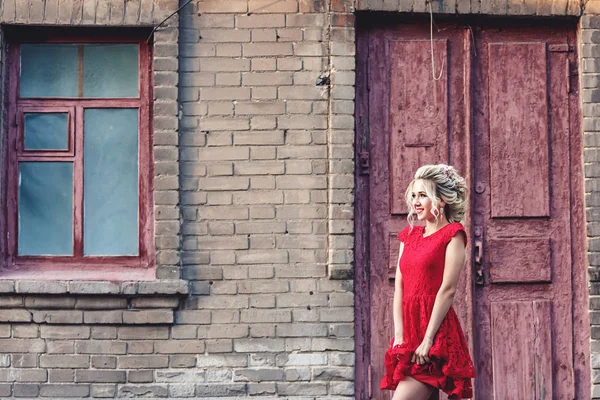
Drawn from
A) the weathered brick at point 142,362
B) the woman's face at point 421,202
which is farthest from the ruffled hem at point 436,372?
the weathered brick at point 142,362

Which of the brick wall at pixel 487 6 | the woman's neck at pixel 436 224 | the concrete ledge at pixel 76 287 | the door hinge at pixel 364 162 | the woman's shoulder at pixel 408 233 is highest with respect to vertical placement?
the brick wall at pixel 487 6

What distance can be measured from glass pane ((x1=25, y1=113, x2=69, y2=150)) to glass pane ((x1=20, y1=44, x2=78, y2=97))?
148mm

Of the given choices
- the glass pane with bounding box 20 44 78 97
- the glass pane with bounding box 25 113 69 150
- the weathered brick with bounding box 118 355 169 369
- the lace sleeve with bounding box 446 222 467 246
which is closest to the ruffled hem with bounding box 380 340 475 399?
the lace sleeve with bounding box 446 222 467 246

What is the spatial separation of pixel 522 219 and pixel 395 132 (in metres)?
1.04

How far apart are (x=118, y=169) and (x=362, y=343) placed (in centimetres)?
200

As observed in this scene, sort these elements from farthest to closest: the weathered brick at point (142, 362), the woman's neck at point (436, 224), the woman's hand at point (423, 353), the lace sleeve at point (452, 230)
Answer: the weathered brick at point (142, 362) < the woman's neck at point (436, 224) < the lace sleeve at point (452, 230) < the woman's hand at point (423, 353)

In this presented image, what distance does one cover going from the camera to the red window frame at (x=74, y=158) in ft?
21.6

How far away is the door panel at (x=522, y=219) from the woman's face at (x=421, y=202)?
1.76 metres

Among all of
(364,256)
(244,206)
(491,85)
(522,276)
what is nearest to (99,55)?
(244,206)

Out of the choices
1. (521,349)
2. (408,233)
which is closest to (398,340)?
(408,233)

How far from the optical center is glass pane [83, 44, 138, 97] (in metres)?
6.66

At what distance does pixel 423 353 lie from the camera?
4.75m

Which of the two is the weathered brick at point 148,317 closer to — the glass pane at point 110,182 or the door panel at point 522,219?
the glass pane at point 110,182

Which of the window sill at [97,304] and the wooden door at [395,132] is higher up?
the wooden door at [395,132]
